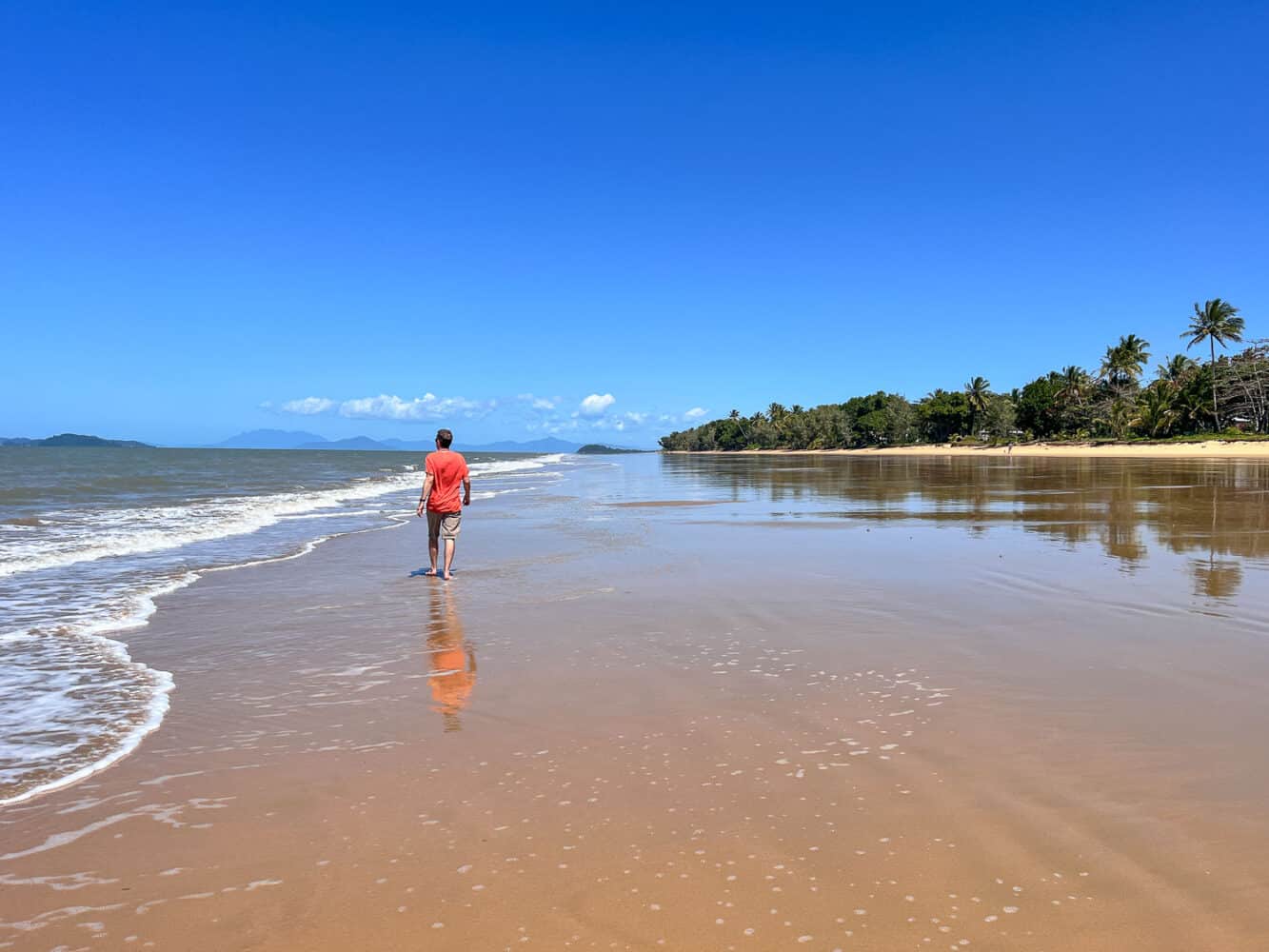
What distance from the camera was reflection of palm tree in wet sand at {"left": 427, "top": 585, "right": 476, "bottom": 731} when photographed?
5551 mm

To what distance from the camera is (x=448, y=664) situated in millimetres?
6664

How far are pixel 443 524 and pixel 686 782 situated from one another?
8.11 m

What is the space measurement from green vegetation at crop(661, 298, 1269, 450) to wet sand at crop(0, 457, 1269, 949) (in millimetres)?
79509

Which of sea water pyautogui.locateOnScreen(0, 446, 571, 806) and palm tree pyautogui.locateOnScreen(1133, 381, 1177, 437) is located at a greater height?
palm tree pyautogui.locateOnScreen(1133, 381, 1177, 437)

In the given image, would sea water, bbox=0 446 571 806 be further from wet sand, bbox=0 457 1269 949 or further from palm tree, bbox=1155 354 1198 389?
palm tree, bbox=1155 354 1198 389

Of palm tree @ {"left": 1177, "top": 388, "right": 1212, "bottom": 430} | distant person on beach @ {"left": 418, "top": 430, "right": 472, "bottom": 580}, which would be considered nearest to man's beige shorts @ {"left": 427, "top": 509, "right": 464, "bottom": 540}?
distant person on beach @ {"left": 418, "top": 430, "right": 472, "bottom": 580}

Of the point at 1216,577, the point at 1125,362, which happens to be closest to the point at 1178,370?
the point at 1125,362

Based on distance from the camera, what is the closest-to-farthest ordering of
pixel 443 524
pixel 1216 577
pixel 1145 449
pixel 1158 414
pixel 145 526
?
pixel 1216 577 → pixel 443 524 → pixel 145 526 → pixel 1145 449 → pixel 1158 414

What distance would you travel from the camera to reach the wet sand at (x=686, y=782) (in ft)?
9.91

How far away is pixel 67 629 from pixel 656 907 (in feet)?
25.9

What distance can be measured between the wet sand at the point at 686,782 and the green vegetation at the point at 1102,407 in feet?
261

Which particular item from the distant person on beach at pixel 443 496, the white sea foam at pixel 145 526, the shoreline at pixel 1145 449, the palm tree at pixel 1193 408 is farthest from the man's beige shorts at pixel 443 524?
the palm tree at pixel 1193 408

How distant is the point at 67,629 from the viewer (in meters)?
8.17

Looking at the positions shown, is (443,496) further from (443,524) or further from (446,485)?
(443,524)
